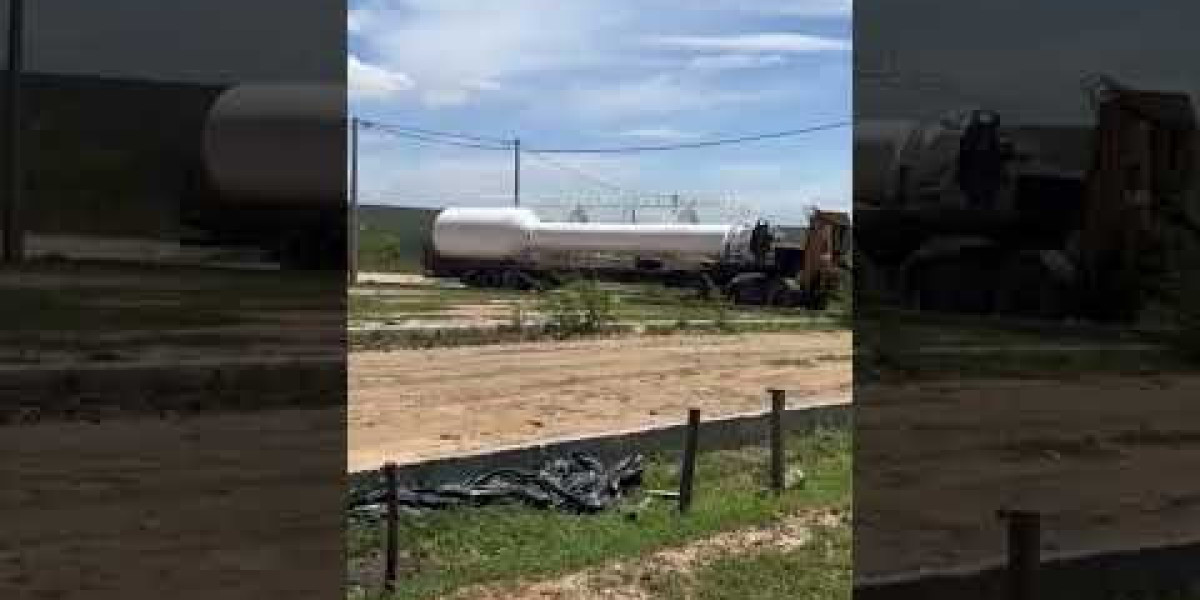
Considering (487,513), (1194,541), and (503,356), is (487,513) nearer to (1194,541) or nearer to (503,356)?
(1194,541)

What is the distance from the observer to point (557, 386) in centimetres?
1791

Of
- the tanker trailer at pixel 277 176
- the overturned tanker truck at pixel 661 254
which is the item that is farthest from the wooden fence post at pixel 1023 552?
the overturned tanker truck at pixel 661 254

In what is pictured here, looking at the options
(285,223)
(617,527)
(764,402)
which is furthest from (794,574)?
(764,402)

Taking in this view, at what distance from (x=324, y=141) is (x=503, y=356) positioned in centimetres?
1859

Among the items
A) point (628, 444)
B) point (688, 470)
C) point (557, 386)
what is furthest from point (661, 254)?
point (688, 470)

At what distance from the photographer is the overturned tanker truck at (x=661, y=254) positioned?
1416 inches

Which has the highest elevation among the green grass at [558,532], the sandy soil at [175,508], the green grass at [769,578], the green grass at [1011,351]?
the green grass at [1011,351]

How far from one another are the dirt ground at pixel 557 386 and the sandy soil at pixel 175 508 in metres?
7.09

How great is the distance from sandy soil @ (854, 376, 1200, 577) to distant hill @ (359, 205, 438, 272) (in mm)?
39829

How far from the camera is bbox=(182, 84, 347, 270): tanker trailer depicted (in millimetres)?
3811

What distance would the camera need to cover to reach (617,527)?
8.97m

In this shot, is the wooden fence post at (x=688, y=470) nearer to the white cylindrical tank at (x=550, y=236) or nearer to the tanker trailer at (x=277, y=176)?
the tanker trailer at (x=277, y=176)

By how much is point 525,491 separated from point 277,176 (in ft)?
19.5

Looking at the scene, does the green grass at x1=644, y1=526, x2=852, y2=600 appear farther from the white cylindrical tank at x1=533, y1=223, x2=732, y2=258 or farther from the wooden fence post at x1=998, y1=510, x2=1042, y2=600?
the white cylindrical tank at x1=533, y1=223, x2=732, y2=258
